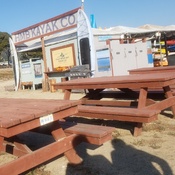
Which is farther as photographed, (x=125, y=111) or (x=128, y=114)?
(x=125, y=111)

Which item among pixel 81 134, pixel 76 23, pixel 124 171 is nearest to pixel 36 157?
pixel 81 134

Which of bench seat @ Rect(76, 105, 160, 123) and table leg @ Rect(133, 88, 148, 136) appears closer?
bench seat @ Rect(76, 105, 160, 123)

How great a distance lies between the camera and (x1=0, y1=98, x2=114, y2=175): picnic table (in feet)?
8.57

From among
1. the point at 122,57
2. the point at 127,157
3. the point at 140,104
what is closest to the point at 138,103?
the point at 140,104

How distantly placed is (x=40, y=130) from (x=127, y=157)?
4.18 ft

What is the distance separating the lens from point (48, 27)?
506 inches

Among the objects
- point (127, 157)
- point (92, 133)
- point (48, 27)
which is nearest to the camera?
point (92, 133)

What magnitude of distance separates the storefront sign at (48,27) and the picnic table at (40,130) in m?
8.59

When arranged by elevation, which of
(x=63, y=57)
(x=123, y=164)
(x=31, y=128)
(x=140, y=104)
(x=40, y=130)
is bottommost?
(x=123, y=164)

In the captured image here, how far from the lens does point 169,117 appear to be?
17.5 ft

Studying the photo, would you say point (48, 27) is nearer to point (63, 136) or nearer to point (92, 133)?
point (63, 136)

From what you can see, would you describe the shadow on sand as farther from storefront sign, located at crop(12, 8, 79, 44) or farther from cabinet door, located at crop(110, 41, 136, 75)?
storefront sign, located at crop(12, 8, 79, 44)

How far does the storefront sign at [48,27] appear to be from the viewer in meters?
11.6

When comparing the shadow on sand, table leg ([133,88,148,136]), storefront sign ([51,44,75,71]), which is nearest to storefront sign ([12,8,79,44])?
storefront sign ([51,44,75,71])
